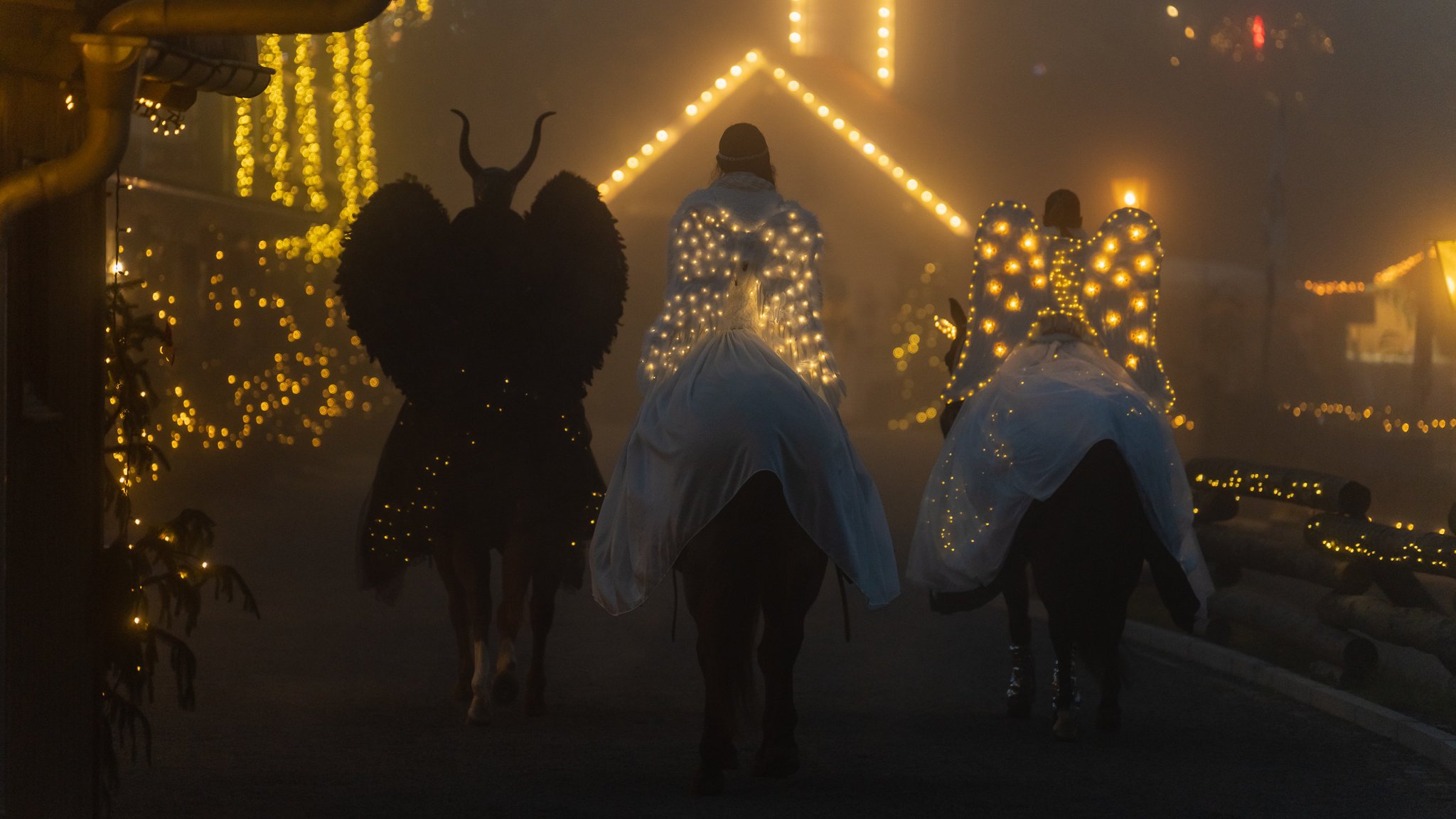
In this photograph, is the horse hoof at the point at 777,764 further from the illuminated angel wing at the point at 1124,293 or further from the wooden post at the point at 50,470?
the illuminated angel wing at the point at 1124,293

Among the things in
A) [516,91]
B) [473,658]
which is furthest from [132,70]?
[516,91]

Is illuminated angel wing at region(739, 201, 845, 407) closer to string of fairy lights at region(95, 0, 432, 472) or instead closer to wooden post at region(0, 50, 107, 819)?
wooden post at region(0, 50, 107, 819)

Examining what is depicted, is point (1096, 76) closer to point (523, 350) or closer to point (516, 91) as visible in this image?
point (516, 91)

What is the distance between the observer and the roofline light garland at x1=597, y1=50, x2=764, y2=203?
32750 millimetres

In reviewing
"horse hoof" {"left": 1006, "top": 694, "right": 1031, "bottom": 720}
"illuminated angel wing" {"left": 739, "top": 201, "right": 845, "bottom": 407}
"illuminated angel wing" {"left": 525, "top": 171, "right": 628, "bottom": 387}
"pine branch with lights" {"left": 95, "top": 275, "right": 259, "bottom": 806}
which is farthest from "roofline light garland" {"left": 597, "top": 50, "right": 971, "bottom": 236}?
"pine branch with lights" {"left": 95, "top": 275, "right": 259, "bottom": 806}

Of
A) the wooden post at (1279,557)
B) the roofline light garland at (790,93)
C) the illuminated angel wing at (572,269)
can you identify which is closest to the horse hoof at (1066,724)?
the illuminated angel wing at (572,269)

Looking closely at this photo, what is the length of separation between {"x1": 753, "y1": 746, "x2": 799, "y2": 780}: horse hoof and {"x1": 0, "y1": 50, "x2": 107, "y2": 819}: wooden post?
2485mm

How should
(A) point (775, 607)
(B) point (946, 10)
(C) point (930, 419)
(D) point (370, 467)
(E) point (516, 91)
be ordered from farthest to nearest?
(B) point (946, 10), (E) point (516, 91), (C) point (930, 419), (D) point (370, 467), (A) point (775, 607)

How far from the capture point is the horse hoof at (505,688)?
8500 mm

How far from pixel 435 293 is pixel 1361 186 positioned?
50.9 meters

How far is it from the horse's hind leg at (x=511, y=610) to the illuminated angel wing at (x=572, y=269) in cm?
85

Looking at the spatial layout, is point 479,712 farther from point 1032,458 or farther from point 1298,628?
point 1298,628

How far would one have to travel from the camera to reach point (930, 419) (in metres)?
33.9

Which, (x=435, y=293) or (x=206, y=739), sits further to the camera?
(x=435, y=293)
